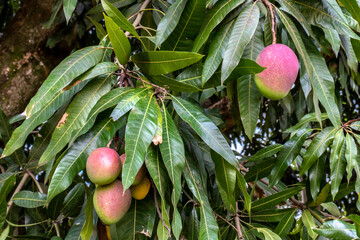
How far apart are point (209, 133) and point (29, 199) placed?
0.64m

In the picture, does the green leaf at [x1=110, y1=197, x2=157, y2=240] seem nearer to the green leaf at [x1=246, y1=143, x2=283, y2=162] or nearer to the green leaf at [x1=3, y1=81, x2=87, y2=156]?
the green leaf at [x1=3, y1=81, x2=87, y2=156]

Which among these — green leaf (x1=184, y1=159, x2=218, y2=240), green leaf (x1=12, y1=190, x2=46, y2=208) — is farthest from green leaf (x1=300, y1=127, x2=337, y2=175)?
green leaf (x1=12, y1=190, x2=46, y2=208)

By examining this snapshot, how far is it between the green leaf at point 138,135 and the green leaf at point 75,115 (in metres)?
0.15

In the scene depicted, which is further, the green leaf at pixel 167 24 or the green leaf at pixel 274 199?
the green leaf at pixel 274 199

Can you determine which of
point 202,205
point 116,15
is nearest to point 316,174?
point 202,205

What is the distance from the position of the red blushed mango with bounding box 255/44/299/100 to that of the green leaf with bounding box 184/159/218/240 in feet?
0.92

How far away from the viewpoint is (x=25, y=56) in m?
1.82

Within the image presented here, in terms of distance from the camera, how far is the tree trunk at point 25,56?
1713mm

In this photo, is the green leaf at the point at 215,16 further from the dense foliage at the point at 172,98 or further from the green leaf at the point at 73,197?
the green leaf at the point at 73,197

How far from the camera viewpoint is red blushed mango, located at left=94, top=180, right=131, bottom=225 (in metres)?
0.78

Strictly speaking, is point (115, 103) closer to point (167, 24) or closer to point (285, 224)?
point (167, 24)

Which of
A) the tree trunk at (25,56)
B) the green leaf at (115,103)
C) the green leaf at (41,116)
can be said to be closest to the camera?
the green leaf at (115,103)

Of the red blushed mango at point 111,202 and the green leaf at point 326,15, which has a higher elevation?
the green leaf at point 326,15

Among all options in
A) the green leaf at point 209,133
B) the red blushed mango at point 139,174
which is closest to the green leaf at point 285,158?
the green leaf at point 209,133
